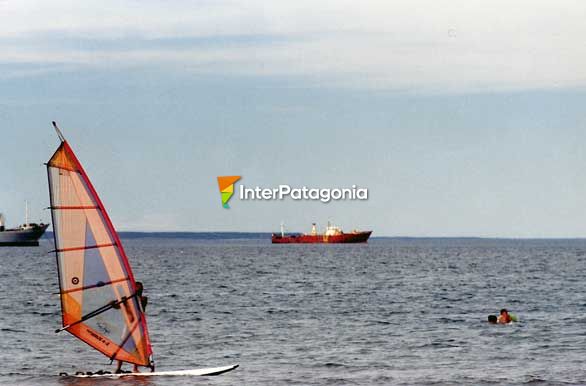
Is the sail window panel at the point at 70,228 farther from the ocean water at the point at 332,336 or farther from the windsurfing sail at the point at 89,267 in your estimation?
the ocean water at the point at 332,336

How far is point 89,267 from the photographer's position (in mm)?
30203

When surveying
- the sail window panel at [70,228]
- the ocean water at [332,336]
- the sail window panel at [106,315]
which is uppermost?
the sail window panel at [70,228]

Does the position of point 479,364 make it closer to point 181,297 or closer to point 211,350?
point 211,350

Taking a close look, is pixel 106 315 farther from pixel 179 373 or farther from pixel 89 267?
pixel 179 373

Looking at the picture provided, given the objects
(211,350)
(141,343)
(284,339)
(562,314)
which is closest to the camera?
(141,343)

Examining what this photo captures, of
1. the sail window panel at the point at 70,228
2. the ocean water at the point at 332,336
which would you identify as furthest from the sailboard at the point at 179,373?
the sail window panel at the point at 70,228

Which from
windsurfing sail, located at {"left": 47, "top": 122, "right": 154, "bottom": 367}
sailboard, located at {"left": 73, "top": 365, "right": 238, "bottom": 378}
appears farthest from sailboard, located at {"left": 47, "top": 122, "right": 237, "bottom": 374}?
sailboard, located at {"left": 73, "top": 365, "right": 238, "bottom": 378}

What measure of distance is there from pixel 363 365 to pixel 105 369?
9.00m

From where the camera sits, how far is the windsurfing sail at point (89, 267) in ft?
96.2

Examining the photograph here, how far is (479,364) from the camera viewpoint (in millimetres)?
37875

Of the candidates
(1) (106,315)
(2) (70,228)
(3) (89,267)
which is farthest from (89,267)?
(1) (106,315)

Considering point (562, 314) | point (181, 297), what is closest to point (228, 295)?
point (181, 297)

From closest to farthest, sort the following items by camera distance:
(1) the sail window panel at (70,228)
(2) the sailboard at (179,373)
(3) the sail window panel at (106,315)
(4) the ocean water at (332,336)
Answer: (1) the sail window panel at (70,228) → (3) the sail window panel at (106,315) → (2) the sailboard at (179,373) → (4) the ocean water at (332,336)

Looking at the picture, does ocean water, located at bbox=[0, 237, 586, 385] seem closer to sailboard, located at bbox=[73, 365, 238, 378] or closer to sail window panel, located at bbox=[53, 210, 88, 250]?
sailboard, located at bbox=[73, 365, 238, 378]
